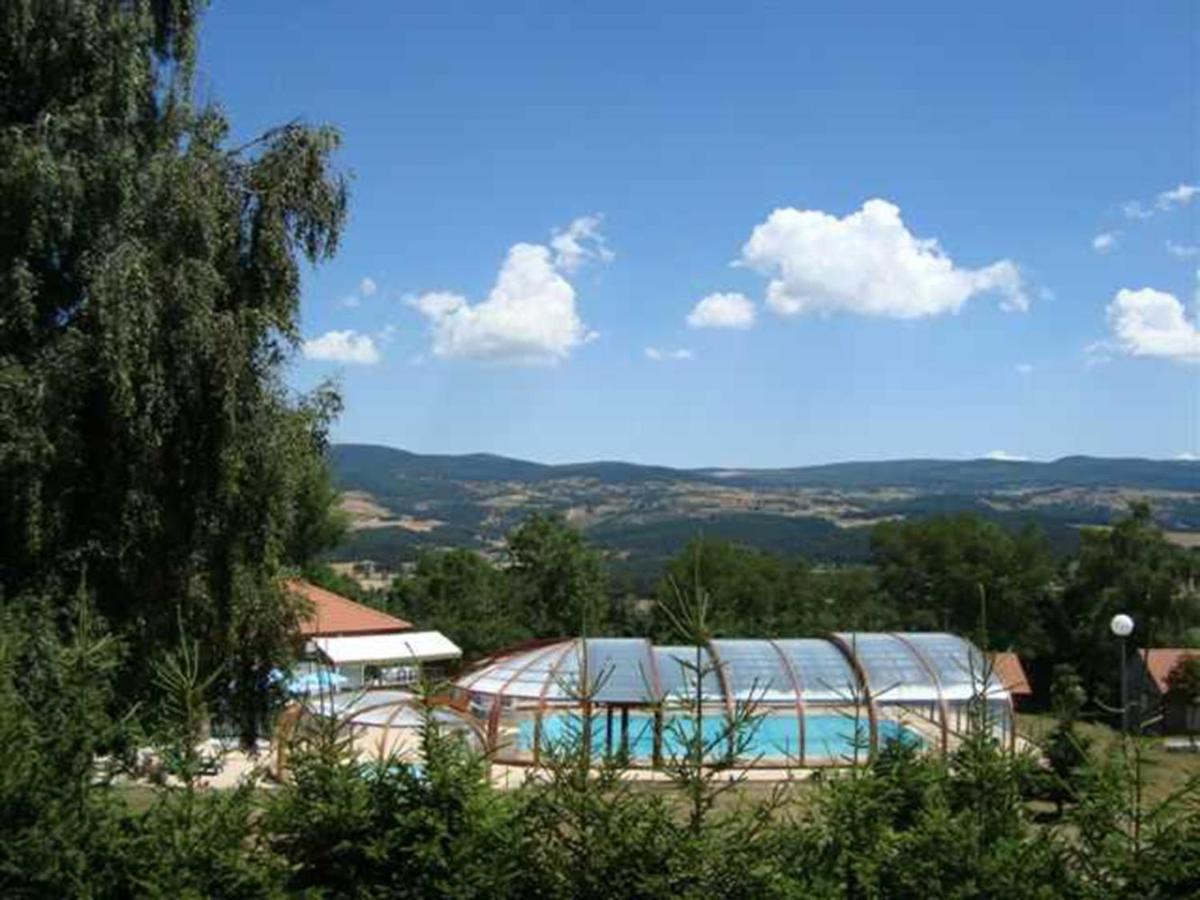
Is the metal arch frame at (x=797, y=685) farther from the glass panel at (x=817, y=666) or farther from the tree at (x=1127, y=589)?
the tree at (x=1127, y=589)

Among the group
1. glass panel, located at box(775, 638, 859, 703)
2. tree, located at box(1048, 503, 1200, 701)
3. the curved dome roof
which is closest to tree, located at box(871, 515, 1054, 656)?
tree, located at box(1048, 503, 1200, 701)

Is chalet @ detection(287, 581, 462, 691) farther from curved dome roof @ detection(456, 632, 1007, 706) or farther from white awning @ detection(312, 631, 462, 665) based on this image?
curved dome roof @ detection(456, 632, 1007, 706)

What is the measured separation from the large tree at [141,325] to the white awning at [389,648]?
2046 centimetres

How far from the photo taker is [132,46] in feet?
37.6

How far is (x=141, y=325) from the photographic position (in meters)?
10.7

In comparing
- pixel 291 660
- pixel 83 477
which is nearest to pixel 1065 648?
pixel 291 660

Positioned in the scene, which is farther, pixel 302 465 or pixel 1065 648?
pixel 1065 648

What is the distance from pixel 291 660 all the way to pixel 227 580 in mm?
1716

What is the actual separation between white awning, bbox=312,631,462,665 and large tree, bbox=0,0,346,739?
2046 cm

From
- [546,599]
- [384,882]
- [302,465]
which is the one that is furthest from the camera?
[546,599]

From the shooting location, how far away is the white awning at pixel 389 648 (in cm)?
3288

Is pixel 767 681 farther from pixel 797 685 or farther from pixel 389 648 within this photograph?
pixel 389 648

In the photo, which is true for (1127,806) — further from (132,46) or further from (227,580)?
(132,46)

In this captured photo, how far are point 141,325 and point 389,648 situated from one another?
24533mm
